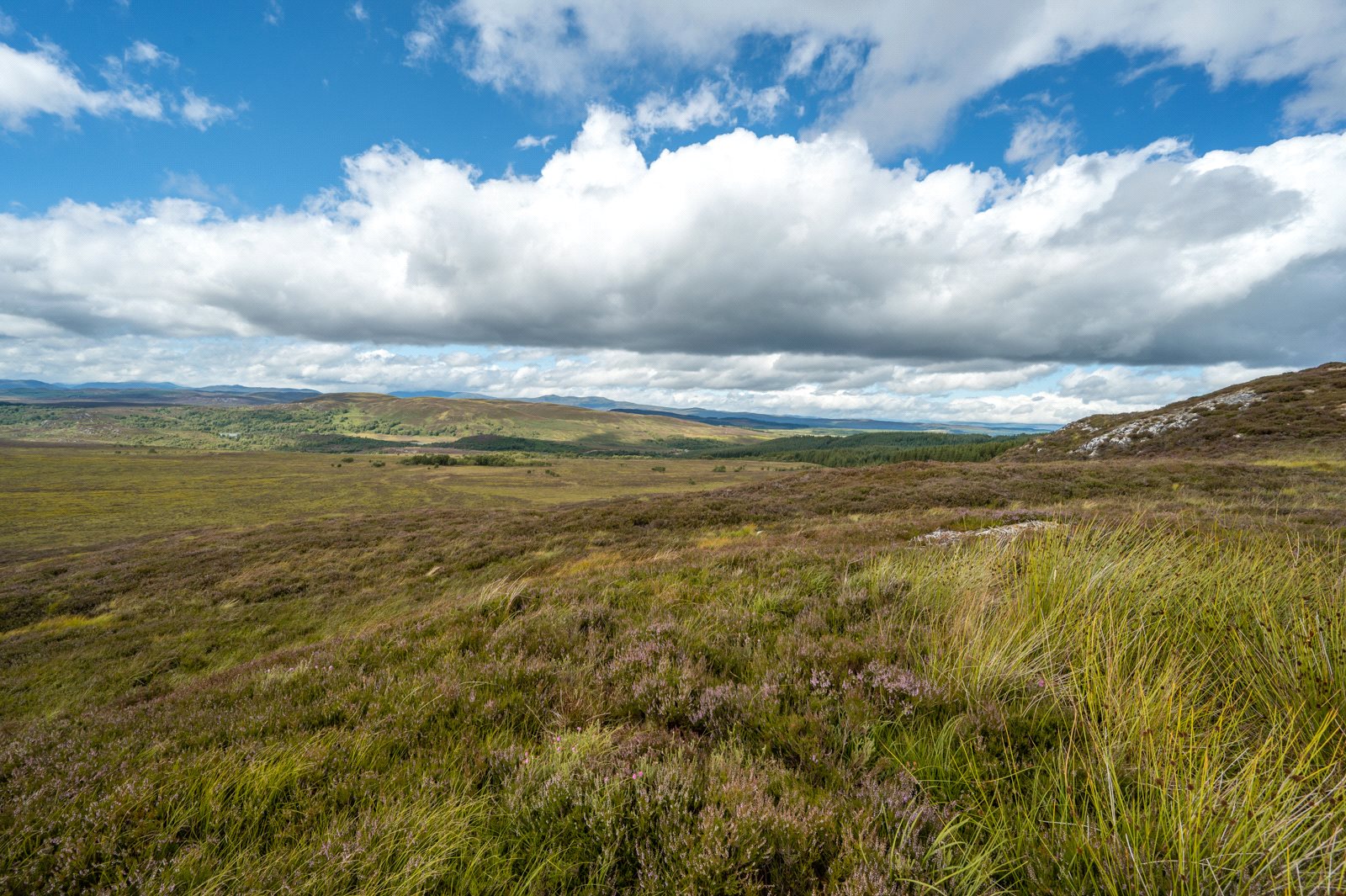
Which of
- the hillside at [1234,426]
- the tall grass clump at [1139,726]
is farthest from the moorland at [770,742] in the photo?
the hillside at [1234,426]

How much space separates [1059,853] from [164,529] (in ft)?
187

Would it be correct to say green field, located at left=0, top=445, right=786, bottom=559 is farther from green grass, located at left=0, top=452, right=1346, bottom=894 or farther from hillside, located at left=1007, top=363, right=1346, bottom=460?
hillside, located at left=1007, top=363, right=1346, bottom=460

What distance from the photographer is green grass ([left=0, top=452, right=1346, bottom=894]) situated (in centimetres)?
241

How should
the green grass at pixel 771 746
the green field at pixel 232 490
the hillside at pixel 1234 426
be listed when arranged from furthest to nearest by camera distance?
the green field at pixel 232 490 → the hillside at pixel 1234 426 → the green grass at pixel 771 746

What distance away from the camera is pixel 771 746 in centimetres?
369

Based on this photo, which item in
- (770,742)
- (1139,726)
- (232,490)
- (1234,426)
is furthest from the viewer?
(232,490)

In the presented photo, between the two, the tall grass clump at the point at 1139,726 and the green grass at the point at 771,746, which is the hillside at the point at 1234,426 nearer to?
the green grass at the point at 771,746

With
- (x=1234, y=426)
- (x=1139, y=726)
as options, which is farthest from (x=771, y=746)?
(x=1234, y=426)

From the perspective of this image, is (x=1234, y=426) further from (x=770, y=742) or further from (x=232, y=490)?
(x=232, y=490)

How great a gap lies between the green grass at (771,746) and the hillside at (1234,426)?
125 feet

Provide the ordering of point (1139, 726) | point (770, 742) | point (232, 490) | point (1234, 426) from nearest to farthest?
point (1139, 726)
point (770, 742)
point (1234, 426)
point (232, 490)

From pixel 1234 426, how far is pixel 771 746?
2110 inches

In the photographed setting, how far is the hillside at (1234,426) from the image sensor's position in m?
32.1

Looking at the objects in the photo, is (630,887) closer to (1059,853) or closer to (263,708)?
(1059,853)
